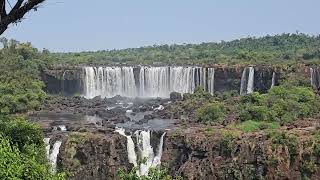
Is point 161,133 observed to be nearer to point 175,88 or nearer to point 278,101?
point 278,101

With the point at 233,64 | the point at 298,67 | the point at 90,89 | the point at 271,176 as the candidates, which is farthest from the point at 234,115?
the point at 90,89

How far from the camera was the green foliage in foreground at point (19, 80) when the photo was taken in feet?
129

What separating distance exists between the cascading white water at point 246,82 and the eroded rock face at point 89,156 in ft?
65.8

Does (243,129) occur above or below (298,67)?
below

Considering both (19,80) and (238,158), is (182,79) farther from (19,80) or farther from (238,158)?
(238,158)

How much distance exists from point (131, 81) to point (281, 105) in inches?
763

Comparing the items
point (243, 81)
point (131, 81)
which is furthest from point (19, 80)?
point (243, 81)

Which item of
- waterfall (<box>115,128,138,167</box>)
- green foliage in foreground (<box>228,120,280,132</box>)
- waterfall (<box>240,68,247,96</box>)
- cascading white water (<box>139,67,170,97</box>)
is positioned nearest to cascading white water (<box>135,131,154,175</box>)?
waterfall (<box>115,128,138,167</box>)

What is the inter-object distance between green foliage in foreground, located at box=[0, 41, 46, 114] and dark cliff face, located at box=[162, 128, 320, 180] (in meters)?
13.2

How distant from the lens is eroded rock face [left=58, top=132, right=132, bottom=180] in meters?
27.2

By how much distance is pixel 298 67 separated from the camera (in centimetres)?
4306

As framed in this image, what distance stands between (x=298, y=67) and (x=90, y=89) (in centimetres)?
1831

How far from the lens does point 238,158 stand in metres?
26.3

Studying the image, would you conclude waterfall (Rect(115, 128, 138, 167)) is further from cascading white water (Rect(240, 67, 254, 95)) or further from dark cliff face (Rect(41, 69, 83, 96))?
dark cliff face (Rect(41, 69, 83, 96))
